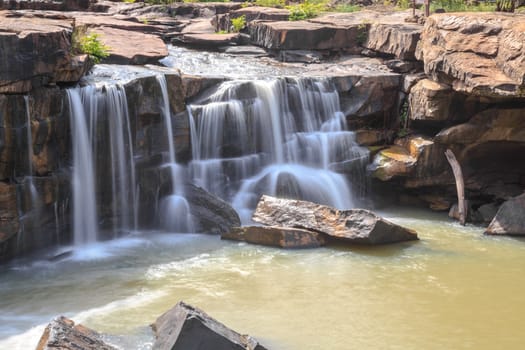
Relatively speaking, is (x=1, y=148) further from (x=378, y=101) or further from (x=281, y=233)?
(x=378, y=101)

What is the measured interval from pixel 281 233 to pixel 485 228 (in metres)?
4.47

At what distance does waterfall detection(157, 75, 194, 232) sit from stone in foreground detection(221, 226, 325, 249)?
143 cm

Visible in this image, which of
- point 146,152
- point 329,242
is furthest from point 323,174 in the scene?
Answer: point 146,152

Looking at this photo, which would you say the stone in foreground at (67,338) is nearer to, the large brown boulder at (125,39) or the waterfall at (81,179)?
the waterfall at (81,179)

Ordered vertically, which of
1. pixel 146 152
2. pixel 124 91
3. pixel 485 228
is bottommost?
pixel 485 228

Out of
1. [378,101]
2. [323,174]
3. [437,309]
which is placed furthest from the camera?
[378,101]

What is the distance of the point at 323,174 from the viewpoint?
14273mm

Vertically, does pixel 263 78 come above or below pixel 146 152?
above

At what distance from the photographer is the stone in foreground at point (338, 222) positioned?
442 inches

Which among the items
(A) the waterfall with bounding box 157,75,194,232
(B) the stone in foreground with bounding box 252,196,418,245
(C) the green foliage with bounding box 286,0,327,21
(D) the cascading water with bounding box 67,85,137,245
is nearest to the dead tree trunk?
(B) the stone in foreground with bounding box 252,196,418,245

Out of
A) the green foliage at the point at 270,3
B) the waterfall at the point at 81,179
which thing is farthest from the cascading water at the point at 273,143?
the green foliage at the point at 270,3

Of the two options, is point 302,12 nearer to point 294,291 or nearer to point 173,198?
point 173,198

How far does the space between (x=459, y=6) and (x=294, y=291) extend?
13.4 metres

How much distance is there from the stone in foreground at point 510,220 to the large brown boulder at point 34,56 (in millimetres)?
8324
